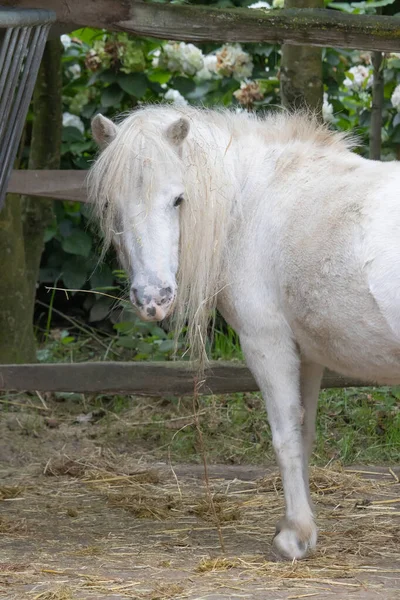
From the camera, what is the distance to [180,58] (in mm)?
6254

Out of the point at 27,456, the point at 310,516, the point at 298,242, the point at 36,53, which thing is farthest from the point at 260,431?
the point at 36,53

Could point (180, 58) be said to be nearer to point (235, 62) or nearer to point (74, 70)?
point (235, 62)

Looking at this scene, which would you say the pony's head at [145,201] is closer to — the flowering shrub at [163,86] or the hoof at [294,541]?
the hoof at [294,541]

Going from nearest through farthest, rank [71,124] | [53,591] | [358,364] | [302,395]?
[53,591]
[358,364]
[302,395]
[71,124]

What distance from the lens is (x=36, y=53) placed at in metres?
3.62

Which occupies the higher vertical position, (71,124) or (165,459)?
(71,124)

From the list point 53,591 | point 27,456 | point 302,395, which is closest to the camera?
point 53,591

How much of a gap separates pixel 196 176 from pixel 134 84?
2.70 metres

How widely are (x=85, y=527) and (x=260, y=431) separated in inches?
61.3

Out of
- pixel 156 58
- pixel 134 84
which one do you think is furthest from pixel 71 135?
pixel 156 58

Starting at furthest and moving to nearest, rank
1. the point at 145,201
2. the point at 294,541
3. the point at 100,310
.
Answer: the point at 100,310 → the point at 294,541 → the point at 145,201

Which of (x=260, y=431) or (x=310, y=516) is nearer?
(x=310, y=516)

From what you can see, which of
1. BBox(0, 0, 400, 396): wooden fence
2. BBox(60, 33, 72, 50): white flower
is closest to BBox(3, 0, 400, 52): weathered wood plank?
BBox(0, 0, 400, 396): wooden fence

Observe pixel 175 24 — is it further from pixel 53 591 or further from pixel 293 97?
pixel 53 591
